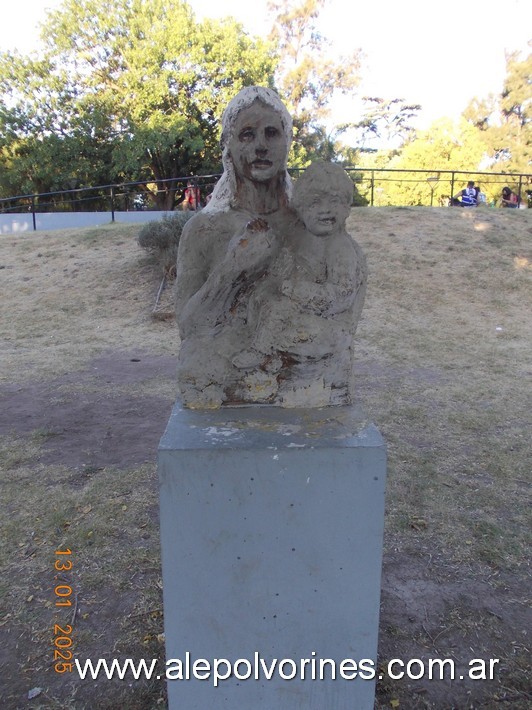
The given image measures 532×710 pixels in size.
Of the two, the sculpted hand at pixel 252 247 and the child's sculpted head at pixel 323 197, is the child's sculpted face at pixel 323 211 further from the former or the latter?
the sculpted hand at pixel 252 247

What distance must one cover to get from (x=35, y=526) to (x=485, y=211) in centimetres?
1303

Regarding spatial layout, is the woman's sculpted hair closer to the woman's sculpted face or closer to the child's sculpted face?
the woman's sculpted face

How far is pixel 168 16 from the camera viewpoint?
19.4 m

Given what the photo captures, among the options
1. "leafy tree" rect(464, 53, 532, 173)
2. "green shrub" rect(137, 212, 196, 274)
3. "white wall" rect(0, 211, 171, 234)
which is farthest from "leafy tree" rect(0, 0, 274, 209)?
"leafy tree" rect(464, 53, 532, 173)

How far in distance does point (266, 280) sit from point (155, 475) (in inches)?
99.8

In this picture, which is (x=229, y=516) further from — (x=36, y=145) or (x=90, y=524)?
(x=36, y=145)

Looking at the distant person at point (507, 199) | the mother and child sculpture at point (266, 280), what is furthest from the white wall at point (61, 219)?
the mother and child sculpture at point (266, 280)

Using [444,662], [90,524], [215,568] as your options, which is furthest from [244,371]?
[90,524]

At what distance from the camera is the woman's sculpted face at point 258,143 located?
6.59 ft

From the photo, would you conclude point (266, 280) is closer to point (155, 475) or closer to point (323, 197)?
point (323, 197)
